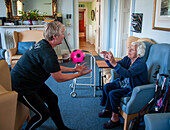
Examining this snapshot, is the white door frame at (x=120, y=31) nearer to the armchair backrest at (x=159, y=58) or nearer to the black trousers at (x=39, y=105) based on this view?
the armchair backrest at (x=159, y=58)

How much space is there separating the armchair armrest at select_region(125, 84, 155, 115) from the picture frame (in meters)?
1.01

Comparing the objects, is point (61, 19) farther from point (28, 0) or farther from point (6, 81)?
point (6, 81)

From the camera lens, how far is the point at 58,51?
563 cm

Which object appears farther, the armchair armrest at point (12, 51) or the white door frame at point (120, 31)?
the white door frame at point (120, 31)

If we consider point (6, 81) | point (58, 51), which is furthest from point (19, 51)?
point (6, 81)

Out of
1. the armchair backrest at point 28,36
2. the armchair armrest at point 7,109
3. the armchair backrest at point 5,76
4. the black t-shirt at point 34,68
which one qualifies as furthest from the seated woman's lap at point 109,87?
the armchair backrest at point 28,36

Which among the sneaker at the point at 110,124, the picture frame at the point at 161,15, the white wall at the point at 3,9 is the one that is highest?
the white wall at the point at 3,9

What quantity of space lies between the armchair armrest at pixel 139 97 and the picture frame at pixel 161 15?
1.01 metres

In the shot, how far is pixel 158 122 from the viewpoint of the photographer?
1.29 metres

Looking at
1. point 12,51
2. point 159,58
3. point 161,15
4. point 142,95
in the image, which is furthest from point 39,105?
point 12,51

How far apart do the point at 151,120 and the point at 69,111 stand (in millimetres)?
1484

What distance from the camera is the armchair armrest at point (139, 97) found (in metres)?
1.79

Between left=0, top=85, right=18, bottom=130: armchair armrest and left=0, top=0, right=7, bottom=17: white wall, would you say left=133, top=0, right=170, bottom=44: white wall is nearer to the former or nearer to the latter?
left=0, top=85, right=18, bottom=130: armchair armrest

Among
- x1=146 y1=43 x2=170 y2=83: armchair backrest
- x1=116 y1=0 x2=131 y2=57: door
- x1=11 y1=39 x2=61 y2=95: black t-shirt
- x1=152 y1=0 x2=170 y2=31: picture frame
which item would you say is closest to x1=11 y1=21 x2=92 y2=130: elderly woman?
x1=11 y1=39 x2=61 y2=95: black t-shirt
